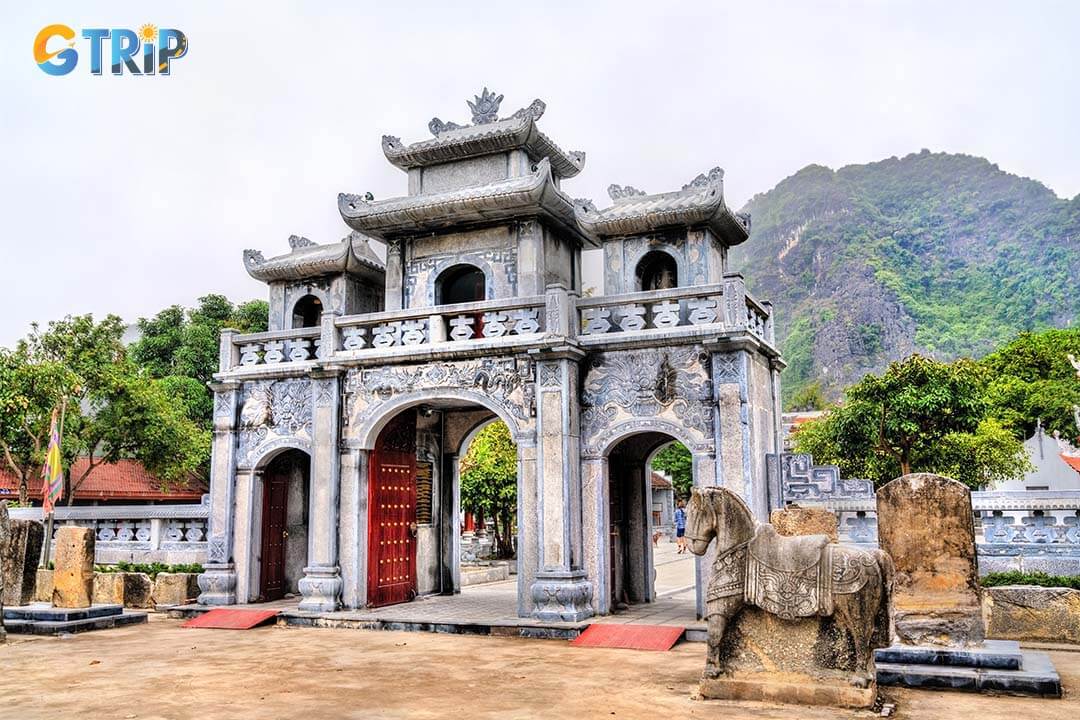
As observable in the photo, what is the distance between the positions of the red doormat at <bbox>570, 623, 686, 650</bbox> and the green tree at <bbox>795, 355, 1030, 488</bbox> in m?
14.8

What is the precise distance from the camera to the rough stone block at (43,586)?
566 inches

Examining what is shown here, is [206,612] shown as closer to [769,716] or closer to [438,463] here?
[438,463]

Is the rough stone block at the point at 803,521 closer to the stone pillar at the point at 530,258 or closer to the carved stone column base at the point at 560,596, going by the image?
the carved stone column base at the point at 560,596

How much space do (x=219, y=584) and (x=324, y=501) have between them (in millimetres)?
2331

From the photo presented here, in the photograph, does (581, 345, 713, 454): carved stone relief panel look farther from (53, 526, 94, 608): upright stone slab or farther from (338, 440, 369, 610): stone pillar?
(53, 526, 94, 608): upright stone slab

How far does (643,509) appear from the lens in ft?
46.2

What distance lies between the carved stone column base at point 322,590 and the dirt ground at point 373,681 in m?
1.02

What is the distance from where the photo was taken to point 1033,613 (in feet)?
32.4

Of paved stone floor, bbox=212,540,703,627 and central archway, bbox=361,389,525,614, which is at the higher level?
central archway, bbox=361,389,525,614

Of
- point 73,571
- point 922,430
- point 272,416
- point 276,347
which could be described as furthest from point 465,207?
point 922,430

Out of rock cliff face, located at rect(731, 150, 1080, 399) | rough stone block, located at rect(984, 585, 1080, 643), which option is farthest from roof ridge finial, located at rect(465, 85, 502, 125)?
rock cliff face, located at rect(731, 150, 1080, 399)

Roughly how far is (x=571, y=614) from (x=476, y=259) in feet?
18.3

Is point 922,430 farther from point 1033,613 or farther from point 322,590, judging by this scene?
point 322,590

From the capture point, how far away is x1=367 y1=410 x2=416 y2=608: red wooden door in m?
13.3
